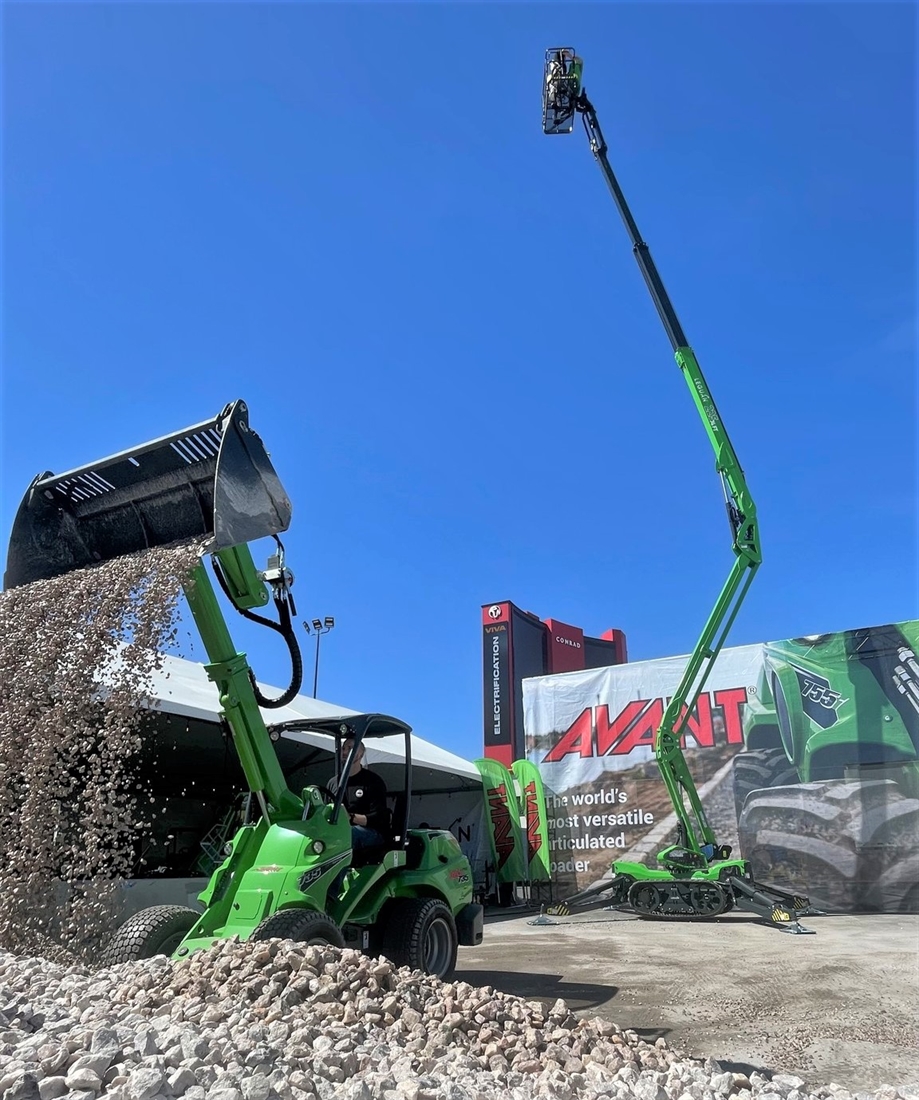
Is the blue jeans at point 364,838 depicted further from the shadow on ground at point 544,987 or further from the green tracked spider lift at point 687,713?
the green tracked spider lift at point 687,713

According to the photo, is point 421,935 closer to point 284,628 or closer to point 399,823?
point 399,823

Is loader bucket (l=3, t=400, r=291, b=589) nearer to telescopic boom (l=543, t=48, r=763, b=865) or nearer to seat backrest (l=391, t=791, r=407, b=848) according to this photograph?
seat backrest (l=391, t=791, r=407, b=848)

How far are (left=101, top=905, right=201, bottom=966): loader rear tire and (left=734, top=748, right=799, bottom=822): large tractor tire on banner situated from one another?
37.4ft

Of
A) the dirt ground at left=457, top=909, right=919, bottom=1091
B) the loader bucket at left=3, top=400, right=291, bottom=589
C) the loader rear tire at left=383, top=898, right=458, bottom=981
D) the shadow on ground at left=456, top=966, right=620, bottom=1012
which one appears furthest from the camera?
the shadow on ground at left=456, top=966, right=620, bottom=1012

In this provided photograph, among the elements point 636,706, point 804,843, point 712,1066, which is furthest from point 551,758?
point 712,1066

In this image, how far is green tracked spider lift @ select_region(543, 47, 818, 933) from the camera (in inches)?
462

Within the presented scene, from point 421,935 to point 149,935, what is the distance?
183 cm

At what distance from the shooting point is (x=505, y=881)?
16234 millimetres

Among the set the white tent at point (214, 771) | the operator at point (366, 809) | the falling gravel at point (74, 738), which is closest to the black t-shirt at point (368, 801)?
the operator at point (366, 809)

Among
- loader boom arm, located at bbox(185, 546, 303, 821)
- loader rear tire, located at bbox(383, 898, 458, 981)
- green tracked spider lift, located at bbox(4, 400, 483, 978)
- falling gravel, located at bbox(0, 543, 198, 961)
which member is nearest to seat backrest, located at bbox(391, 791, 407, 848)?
green tracked spider lift, located at bbox(4, 400, 483, 978)

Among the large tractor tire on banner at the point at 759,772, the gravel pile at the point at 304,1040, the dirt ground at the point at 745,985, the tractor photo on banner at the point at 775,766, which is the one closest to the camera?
the gravel pile at the point at 304,1040

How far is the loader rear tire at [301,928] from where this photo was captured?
4734mm

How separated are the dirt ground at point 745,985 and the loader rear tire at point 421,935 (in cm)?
80

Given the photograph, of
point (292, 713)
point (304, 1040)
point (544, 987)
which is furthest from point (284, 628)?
point (292, 713)
